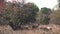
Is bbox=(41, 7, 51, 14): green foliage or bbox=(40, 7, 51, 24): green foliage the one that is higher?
bbox=(41, 7, 51, 14): green foliage

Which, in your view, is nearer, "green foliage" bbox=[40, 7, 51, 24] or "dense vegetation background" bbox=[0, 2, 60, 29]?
"dense vegetation background" bbox=[0, 2, 60, 29]

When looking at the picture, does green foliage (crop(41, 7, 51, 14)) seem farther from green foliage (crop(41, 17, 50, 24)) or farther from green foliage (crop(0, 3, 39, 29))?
green foliage (crop(0, 3, 39, 29))

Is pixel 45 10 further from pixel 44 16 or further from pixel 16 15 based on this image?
pixel 16 15

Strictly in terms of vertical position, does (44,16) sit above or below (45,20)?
above

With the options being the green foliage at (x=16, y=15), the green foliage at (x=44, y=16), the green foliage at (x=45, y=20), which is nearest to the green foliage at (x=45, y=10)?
the green foliage at (x=44, y=16)

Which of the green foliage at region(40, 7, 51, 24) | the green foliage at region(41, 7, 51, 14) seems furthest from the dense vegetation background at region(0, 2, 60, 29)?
the green foliage at region(41, 7, 51, 14)

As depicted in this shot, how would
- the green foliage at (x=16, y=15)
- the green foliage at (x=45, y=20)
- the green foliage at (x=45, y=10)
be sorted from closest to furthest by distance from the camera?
the green foliage at (x=16, y=15), the green foliage at (x=45, y=20), the green foliage at (x=45, y=10)

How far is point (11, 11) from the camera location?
53.4 ft

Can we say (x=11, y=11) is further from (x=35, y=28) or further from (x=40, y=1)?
(x=40, y=1)

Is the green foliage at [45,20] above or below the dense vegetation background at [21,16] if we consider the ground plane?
below

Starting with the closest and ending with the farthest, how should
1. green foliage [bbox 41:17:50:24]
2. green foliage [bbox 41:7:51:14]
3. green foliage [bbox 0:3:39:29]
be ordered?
green foliage [bbox 0:3:39:29], green foliage [bbox 41:17:50:24], green foliage [bbox 41:7:51:14]

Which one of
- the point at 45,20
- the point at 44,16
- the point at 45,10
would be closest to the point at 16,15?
the point at 45,20

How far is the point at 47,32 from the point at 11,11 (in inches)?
119

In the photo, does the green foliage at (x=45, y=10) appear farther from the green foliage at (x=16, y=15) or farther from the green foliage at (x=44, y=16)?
the green foliage at (x=16, y=15)
